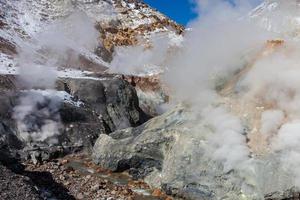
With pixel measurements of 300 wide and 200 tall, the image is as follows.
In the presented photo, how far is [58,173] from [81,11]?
148ft

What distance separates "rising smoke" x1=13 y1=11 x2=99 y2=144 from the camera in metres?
27.5

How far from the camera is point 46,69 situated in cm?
3725

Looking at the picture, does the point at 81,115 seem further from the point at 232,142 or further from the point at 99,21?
the point at 99,21

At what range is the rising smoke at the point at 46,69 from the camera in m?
27.5

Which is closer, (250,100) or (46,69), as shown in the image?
(250,100)

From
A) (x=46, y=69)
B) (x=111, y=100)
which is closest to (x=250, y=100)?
(x=111, y=100)

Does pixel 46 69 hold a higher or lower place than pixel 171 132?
higher

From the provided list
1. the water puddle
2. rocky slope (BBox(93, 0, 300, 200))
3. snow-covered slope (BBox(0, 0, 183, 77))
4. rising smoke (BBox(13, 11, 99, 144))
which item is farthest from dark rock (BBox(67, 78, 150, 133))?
snow-covered slope (BBox(0, 0, 183, 77))

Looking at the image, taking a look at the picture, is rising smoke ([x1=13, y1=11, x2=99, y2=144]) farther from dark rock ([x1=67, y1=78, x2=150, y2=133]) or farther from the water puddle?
the water puddle

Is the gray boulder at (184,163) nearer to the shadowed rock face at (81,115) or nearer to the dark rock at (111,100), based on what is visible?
the shadowed rock face at (81,115)

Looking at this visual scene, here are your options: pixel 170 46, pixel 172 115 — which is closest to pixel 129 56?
pixel 170 46

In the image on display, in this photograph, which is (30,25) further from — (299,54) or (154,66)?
Result: (299,54)

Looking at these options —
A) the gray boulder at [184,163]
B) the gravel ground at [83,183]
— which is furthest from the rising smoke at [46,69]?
the gray boulder at [184,163]

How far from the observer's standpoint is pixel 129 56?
57312mm
